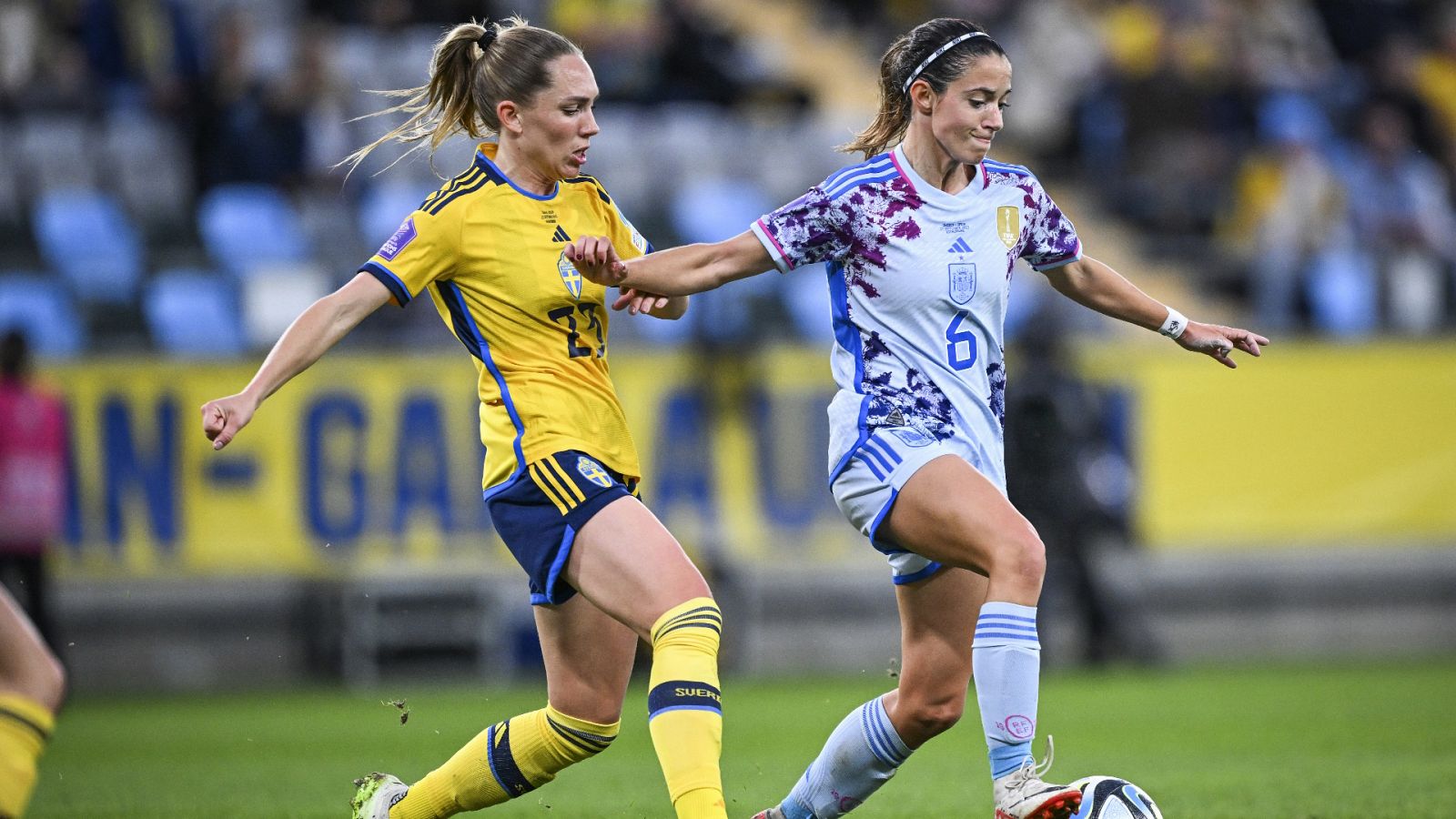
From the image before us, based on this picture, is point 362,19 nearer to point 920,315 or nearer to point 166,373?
point 166,373

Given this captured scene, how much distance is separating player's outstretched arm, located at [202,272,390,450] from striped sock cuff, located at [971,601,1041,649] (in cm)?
182

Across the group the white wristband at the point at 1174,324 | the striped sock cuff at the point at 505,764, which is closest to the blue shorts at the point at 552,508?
the striped sock cuff at the point at 505,764

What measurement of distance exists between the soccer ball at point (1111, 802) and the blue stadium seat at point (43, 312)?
965cm

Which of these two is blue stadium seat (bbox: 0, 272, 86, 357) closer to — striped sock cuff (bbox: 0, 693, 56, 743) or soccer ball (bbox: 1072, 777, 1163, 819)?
striped sock cuff (bbox: 0, 693, 56, 743)

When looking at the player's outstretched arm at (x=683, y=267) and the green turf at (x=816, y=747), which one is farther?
the green turf at (x=816, y=747)

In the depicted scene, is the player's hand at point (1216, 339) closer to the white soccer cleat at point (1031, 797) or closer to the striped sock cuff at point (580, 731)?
the white soccer cleat at point (1031, 797)

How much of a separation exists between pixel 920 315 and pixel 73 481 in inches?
348

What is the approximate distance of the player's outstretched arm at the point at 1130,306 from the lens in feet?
19.6

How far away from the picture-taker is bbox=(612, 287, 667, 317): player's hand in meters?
5.46

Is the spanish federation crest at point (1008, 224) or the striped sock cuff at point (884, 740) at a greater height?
the spanish federation crest at point (1008, 224)

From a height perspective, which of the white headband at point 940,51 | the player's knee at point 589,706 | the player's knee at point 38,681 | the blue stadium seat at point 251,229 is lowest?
the player's knee at point 589,706

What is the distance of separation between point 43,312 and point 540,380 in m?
9.02

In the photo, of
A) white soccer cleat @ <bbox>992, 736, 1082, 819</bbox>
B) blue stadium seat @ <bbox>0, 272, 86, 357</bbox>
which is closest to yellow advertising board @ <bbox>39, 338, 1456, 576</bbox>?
blue stadium seat @ <bbox>0, 272, 86, 357</bbox>

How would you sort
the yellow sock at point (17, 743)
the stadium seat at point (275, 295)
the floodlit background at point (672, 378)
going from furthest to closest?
the stadium seat at point (275, 295) < the floodlit background at point (672, 378) < the yellow sock at point (17, 743)
